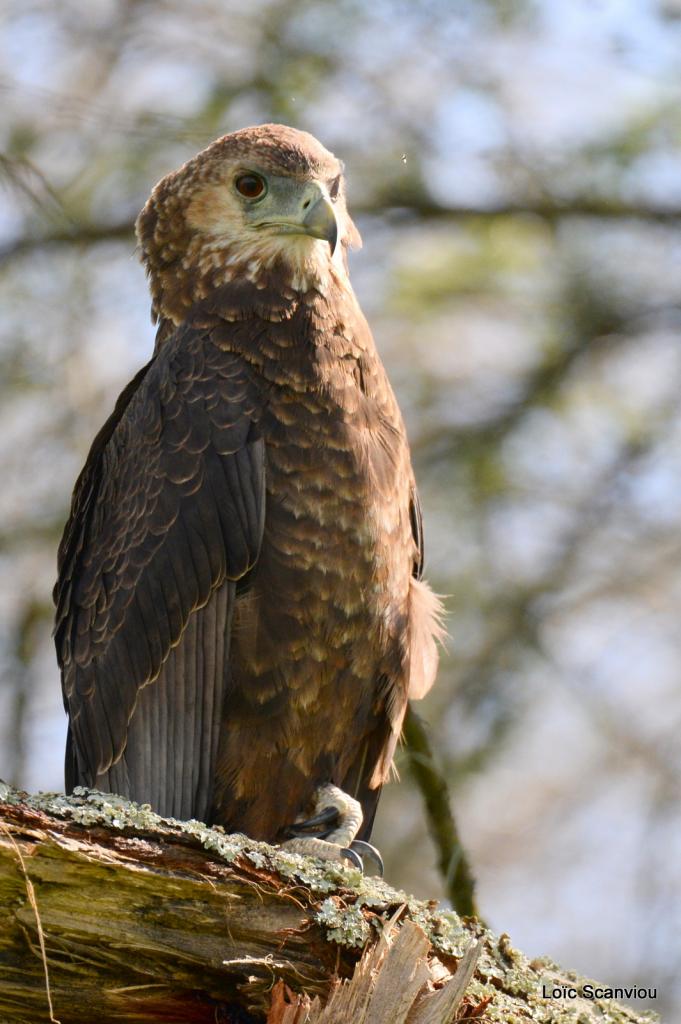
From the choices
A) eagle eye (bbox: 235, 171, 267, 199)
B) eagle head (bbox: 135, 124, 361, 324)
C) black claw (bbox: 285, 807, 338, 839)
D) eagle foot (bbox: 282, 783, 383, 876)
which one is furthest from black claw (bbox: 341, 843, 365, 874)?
eagle eye (bbox: 235, 171, 267, 199)

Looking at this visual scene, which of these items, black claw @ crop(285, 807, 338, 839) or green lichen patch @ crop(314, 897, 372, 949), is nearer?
green lichen patch @ crop(314, 897, 372, 949)

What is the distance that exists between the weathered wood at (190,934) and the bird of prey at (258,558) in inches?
26.0

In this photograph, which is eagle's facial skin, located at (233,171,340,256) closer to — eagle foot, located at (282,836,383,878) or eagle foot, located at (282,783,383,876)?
eagle foot, located at (282,783,383,876)

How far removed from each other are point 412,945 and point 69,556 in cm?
206

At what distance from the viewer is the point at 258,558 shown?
152 inches

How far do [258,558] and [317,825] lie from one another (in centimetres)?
80

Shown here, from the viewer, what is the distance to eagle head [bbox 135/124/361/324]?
421 centimetres

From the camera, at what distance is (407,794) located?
6.83 meters

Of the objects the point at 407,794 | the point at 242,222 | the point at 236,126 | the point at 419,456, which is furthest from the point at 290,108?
the point at 407,794

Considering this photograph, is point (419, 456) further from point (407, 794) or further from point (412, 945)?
point (412, 945)

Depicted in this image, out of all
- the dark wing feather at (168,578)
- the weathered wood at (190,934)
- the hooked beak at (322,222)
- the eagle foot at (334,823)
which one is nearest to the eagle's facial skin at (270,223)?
Answer: the hooked beak at (322,222)

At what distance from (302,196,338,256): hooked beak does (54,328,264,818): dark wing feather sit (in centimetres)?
46

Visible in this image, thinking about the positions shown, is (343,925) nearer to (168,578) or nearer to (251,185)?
(168,578)

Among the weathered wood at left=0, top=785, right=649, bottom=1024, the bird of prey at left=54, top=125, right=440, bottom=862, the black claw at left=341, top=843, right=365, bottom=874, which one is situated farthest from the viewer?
the bird of prey at left=54, top=125, right=440, bottom=862
